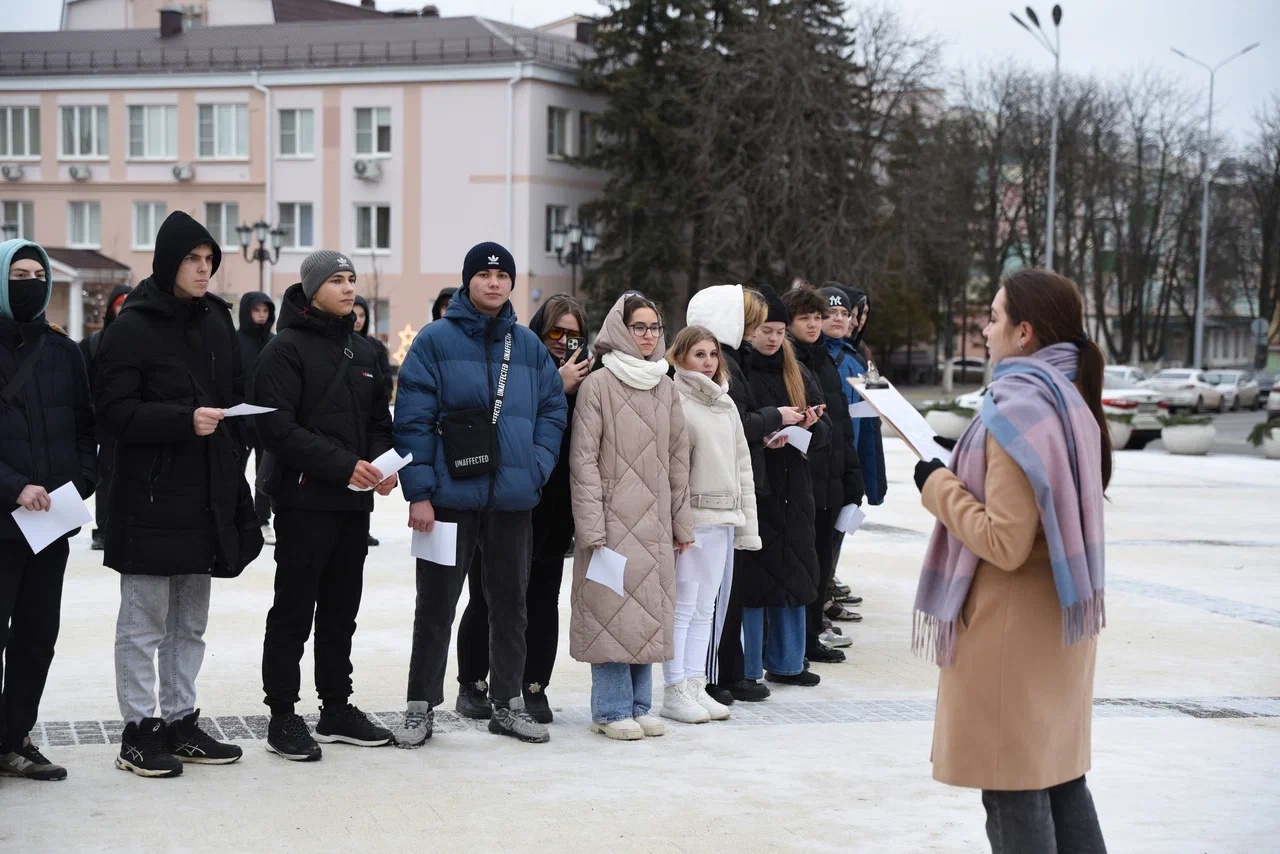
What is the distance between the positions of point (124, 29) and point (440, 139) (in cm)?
1680

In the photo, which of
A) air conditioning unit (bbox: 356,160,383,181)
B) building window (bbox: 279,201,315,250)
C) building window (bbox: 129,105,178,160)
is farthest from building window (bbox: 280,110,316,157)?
building window (bbox: 129,105,178,160)

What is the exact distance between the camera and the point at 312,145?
177 feet

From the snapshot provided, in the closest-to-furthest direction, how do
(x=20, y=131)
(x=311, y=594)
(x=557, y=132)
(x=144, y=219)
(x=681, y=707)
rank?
(x=311, y=594) → (x=681, y=707) → (x=557, y=132) → (x=144, y=219) → (x=20, y=131)

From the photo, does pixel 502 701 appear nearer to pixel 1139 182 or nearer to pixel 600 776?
pixel 600 776

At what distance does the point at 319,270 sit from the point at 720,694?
→ 2903 millimetres

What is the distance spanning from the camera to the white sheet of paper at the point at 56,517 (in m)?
5.47

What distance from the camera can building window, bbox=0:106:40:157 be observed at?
57156 mm

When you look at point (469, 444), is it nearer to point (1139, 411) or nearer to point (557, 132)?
point (1139, 411)

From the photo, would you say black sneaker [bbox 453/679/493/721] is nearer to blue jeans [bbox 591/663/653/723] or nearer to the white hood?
blue jeans [bbox 591/663/653/723]

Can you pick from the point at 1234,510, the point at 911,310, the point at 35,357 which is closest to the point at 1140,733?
the point at 35,357

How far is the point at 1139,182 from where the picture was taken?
198ft

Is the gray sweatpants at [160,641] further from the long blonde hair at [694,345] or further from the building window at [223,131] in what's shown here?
the building window at [223,131]

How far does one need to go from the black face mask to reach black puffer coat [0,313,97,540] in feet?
0.12

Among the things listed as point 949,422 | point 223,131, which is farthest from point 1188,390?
point 223,131
